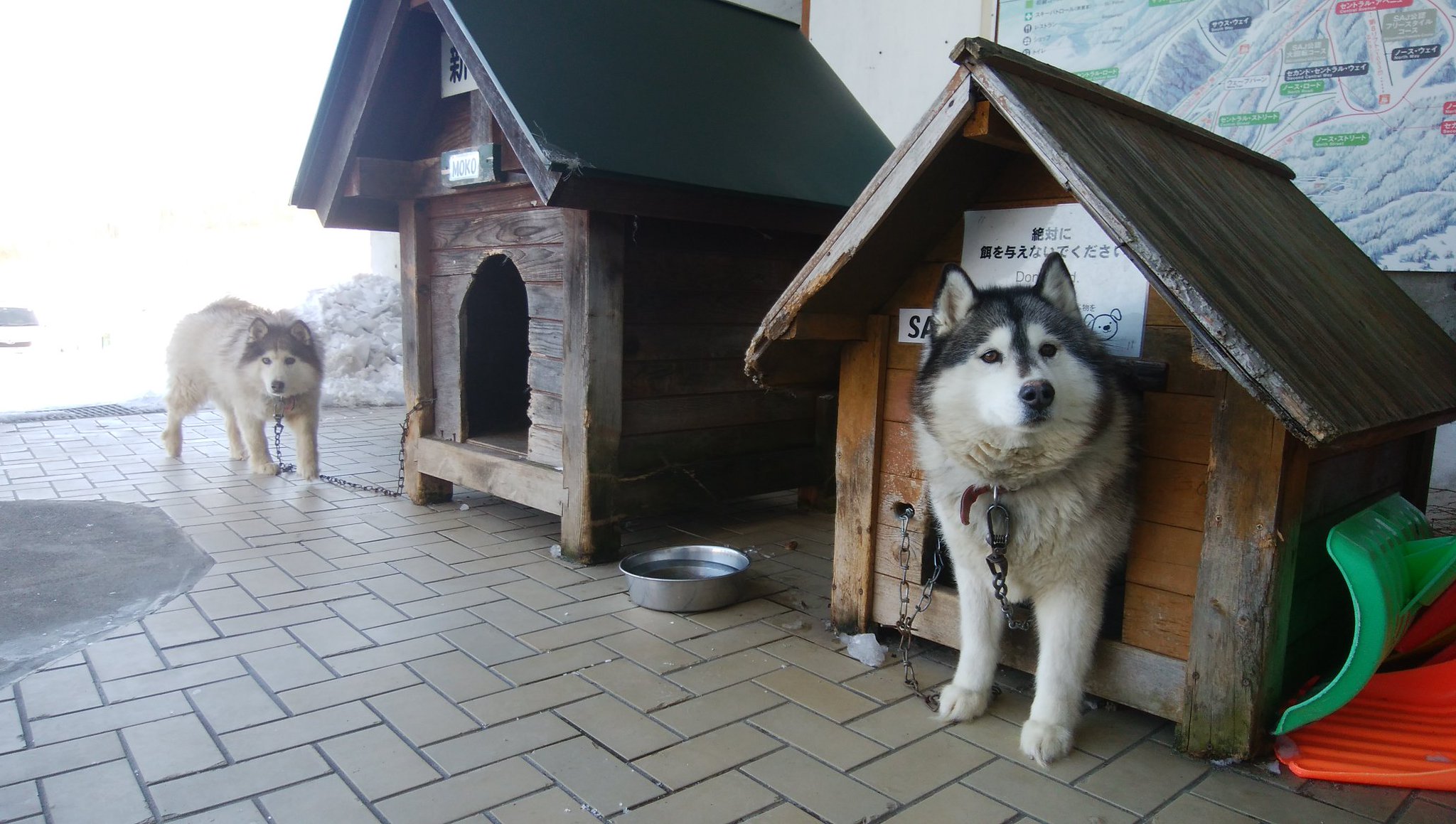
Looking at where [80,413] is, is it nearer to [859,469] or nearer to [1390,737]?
[859,469]

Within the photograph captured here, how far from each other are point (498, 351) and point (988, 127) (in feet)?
13.1

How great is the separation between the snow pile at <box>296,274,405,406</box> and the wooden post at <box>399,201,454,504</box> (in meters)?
4.51

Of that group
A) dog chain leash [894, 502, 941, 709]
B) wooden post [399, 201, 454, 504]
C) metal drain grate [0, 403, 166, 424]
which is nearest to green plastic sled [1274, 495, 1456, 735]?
dog chain leash [894, 502, 941, 709]

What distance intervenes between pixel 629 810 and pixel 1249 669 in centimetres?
168

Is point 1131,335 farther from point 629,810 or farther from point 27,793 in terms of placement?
point 27,793

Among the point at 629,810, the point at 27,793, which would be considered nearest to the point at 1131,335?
the point at 629,810

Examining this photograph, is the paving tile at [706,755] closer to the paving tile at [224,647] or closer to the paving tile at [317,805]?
the paving tile at [317,805]

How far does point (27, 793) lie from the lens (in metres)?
2.15

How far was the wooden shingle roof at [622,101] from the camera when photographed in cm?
361

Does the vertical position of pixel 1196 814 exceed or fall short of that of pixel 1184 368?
it falls short

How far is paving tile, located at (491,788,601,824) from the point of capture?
2092mm

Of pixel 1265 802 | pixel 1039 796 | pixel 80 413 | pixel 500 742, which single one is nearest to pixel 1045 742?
pixel 1039 796

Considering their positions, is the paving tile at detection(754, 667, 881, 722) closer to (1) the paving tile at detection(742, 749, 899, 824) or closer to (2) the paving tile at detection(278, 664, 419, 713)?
(1) the paving tile at detection(742, 749, 899, 824)

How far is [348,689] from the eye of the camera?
277 cm
